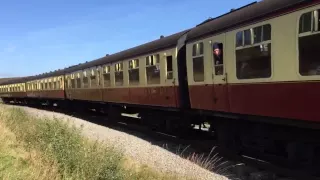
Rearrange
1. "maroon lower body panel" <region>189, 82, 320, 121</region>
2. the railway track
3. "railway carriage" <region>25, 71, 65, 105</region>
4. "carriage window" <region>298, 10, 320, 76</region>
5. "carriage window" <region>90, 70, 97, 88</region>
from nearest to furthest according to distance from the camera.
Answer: "carriage window" <region>298, 10, 320, 76</region>, "maroon lower body panel" <region>189, 82, 320, 121</region>, the railway track, "carriage window" <region>90, 70, 97, 88</region>, "railway carriage" <region>25, 71, 65, 105</region>

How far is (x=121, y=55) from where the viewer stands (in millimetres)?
18750

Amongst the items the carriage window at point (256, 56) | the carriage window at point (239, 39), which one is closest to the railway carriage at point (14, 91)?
the carriage window at point (239, 39)

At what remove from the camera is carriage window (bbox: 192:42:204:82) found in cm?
1097

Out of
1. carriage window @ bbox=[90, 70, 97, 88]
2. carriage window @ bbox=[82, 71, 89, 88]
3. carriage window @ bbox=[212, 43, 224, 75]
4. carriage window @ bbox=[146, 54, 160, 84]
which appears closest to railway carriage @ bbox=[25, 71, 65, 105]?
carriage window @ bbox=[82, 71, 89, 88]

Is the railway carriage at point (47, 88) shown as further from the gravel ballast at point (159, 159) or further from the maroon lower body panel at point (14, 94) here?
the gravel ballast at point (159, 159)

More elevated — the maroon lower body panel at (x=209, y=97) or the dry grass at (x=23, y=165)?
the maroon lower body panel at (x=209, y=97)

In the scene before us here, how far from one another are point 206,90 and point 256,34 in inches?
108

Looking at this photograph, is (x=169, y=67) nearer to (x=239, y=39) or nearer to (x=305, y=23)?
(x=239, y=39)

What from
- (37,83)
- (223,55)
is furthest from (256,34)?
(37,83)

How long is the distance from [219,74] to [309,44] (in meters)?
3.40

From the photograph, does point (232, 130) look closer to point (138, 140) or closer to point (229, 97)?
point (229, 97)

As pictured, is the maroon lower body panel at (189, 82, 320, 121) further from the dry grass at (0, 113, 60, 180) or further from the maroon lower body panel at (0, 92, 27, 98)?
the maroon lower body panel at (0, 92, 27, 98)

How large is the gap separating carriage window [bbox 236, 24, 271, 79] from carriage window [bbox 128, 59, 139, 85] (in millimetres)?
7630

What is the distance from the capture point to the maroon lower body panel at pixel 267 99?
6.92 meters
